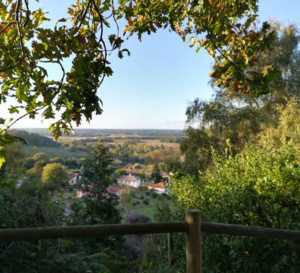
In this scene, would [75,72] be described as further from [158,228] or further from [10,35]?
[158,228]

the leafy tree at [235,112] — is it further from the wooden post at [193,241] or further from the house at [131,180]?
the house at [131,180]

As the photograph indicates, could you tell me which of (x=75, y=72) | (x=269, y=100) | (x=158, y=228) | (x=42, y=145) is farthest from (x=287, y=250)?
(x=42, y=145)

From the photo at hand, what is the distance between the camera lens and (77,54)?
181 cm

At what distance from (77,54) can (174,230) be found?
4.69 feet

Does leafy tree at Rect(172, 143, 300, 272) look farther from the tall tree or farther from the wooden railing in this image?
the tall tree

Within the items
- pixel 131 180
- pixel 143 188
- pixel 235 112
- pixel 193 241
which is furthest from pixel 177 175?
pixel 131 180

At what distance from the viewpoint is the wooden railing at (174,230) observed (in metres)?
1.08

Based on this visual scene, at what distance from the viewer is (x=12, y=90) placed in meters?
1.65

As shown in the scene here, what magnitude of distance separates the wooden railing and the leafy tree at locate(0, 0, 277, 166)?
0.67 meters

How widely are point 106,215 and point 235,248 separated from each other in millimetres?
6899

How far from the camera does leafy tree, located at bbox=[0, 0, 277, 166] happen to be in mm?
1533

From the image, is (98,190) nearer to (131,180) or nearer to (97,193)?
(97,193)

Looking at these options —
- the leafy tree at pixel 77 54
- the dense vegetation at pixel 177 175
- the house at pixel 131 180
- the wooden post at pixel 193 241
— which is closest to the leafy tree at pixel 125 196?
the house at pixel 131 180

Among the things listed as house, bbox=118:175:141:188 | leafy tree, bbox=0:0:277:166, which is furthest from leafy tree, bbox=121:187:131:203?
leafy tree, bbox=0:0:277:166
